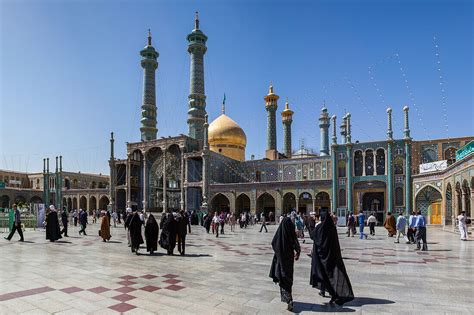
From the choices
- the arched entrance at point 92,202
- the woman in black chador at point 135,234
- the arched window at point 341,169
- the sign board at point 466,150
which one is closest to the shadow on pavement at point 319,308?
the woman in black chador at point 135,234

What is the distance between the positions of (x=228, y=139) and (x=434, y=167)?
24.7 meters

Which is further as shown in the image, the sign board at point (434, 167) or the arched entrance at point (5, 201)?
the arched entrance at point (5, 201)

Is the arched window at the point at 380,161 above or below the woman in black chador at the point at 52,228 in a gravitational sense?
above

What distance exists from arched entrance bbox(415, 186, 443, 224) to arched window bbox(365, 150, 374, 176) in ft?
13.9

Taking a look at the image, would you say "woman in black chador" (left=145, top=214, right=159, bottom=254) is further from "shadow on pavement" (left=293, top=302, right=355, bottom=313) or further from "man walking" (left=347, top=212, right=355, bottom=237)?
"man walking" (left=347, top=212, right=355, bottom=237)

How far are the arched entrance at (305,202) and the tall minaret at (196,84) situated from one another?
15.0 m

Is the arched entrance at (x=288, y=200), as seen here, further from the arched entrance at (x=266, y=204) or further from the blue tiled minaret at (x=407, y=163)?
the blue tiled minaret at (x=407, y=163)

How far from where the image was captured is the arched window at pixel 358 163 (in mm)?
30875

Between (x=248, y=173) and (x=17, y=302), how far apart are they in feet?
113

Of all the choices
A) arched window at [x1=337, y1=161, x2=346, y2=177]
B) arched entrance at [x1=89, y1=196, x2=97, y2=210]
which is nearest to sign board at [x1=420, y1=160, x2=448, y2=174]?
arched window at [x1=337, y1=161, x2=346, y2=177]

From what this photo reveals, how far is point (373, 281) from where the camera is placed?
23.0 feet

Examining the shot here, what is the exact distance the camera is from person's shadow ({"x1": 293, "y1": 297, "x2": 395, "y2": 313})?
5082 mm

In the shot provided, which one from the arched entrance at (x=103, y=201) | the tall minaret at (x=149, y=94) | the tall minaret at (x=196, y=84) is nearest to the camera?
the tall minaret at (x=196, y=84)

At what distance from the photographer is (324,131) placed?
48.8 m
